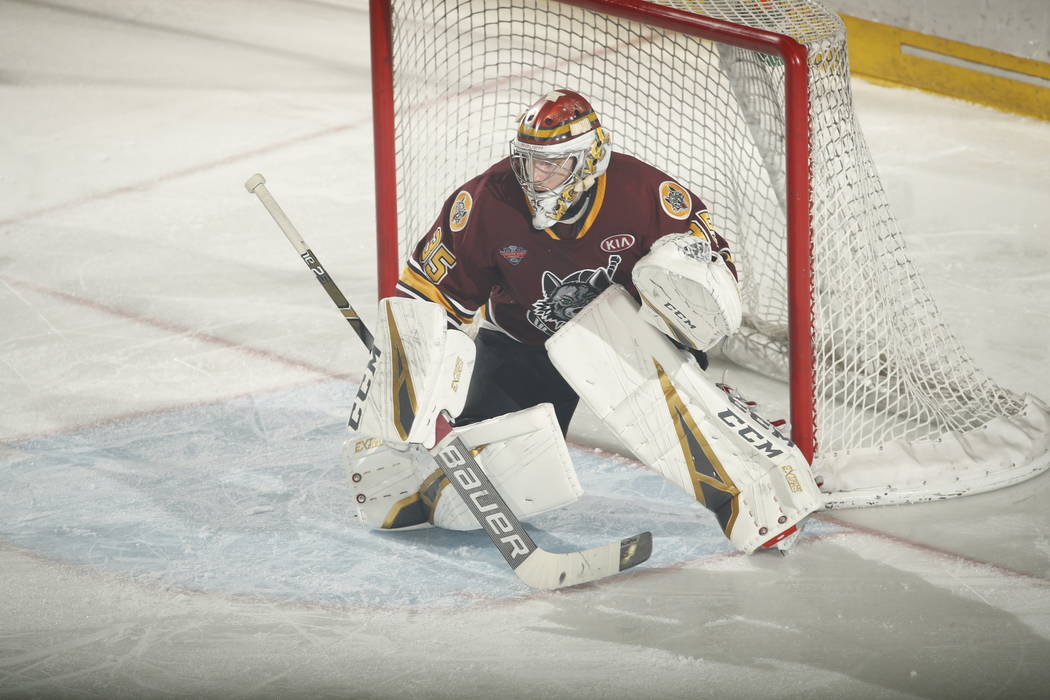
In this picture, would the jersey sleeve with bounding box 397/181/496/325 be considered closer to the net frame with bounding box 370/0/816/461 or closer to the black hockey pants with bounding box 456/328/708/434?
the black hockey pants with bounding box 456/328/708/434

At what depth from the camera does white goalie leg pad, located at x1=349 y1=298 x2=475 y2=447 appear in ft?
9.62

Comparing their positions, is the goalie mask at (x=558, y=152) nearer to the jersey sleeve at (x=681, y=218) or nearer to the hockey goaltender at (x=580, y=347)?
the hockey goaltender at (x=580, y=347)

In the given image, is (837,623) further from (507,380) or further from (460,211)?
(460,211)

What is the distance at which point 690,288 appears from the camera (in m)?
2.76

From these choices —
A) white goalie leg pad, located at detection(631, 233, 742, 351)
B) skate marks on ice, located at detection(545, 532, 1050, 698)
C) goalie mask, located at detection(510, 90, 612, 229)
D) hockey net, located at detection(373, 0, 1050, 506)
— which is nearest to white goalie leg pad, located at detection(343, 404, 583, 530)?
skate marks on ice, located at detection(545, 532, 1050, 698)

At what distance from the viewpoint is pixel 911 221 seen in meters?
5.09

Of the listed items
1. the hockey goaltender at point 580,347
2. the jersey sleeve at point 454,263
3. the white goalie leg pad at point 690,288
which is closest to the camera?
the white goalie leg pad at point 690,288

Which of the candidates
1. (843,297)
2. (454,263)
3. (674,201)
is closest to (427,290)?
(454,263)

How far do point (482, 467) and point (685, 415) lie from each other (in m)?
0.45

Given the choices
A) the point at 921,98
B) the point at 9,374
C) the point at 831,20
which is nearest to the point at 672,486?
the point at 831,20

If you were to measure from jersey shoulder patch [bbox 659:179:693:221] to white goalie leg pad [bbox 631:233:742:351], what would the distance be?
127 mm

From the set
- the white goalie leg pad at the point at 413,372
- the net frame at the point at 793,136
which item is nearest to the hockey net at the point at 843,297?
the net frame at the point at 793,136

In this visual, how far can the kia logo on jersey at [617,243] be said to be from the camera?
3.01 m

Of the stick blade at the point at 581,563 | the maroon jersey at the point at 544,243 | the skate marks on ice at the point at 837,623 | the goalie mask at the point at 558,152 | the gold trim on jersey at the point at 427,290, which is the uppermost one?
the goalie mask at the point at 558,152
